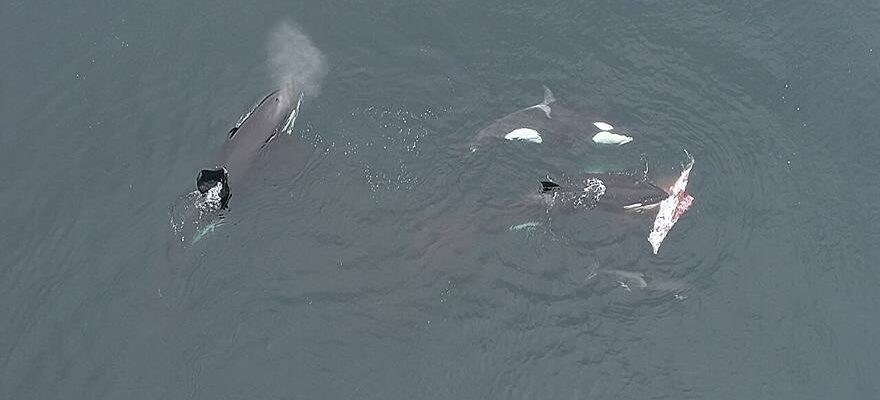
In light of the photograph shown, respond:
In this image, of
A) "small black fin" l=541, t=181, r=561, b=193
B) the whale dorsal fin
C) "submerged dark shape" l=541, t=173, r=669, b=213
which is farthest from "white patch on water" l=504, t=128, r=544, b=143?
"small black fin" l=541, t=181, r=561, b=193

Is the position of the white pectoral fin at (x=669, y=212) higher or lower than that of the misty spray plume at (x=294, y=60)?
lower

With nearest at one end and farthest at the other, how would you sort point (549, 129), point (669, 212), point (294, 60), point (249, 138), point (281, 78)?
point (669, 212)
point (249, 138)
point (549, 129)
point (281, 78)
point (294, 60)

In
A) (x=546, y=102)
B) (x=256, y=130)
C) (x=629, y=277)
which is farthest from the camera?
(x=546, y=102)

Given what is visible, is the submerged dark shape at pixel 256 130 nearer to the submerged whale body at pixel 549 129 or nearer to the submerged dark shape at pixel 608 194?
the submerged whale body at pixel 549 129

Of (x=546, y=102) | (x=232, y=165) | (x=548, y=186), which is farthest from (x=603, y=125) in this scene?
(x=232, y=165)

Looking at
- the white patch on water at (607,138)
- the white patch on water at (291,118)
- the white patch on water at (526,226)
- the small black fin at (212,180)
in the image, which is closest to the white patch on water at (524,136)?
the white patch on water at (607,138)

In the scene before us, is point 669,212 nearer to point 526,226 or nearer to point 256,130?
point 526,226
